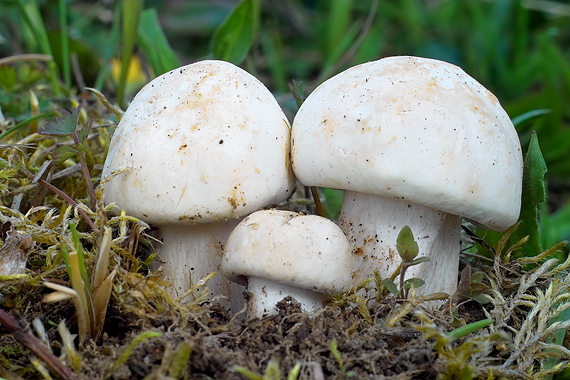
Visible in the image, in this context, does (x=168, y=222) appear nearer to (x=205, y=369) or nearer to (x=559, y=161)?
(x=205, y=369)

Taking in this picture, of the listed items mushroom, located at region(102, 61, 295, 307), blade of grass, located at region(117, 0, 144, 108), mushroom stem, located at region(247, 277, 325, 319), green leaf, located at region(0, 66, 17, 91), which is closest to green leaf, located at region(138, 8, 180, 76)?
blade of grass, located at region(117, 0, 144, 108)

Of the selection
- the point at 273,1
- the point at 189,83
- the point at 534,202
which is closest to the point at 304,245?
the point at 189,83

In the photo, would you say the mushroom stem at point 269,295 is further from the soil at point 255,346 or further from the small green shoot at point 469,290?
the small green shoot at point 469,290

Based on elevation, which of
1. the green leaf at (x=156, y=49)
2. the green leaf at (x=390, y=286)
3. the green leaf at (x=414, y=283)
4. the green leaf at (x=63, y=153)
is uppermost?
the green leaf at (x=156, y=49)

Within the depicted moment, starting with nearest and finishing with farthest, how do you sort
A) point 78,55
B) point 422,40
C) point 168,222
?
1. point 168,222
2. point 78,55
3. point 422,40

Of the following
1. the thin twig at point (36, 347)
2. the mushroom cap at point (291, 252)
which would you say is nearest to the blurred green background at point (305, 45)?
the mushroom cap at point (291, 252)

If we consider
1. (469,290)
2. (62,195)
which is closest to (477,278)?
(469,290)
